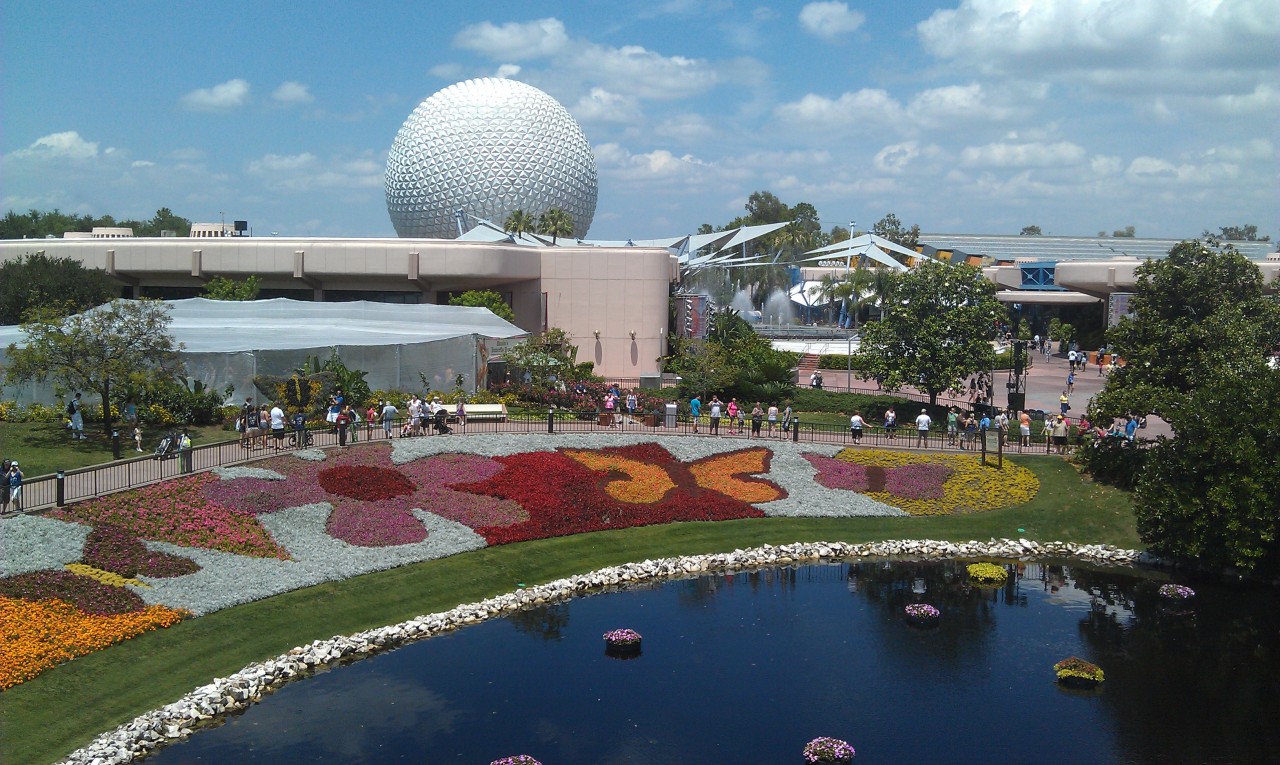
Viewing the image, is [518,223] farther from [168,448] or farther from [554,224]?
[168,448]

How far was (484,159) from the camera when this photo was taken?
62.1 meters

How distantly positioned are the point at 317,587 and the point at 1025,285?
219 ft

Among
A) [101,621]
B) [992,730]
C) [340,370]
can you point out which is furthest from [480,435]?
[992,730]

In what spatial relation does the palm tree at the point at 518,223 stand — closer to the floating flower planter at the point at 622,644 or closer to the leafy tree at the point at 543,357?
the leafy tree at the point at 543,357

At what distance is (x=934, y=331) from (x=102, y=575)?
27855 mm

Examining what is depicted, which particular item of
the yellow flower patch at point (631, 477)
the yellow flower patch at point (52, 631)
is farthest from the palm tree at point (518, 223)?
the yellow flower patch at point (52, 631)

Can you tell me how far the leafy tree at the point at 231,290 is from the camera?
49.5 m

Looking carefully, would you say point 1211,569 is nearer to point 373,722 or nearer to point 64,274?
point 373,722

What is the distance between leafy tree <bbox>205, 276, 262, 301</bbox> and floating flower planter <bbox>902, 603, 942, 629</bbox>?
35.4 meters

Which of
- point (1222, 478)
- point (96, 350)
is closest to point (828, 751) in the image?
point (1222, 478)

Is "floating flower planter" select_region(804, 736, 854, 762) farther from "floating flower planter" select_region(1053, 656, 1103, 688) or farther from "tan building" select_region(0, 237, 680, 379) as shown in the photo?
"tan building" select_region(0, 237, 680, 379)

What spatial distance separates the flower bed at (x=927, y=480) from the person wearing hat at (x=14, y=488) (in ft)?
66.4

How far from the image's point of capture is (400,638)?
21766 millimetres

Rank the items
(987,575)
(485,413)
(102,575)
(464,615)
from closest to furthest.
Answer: (102,575) < (464,615) < (987,575) < (485,413)
